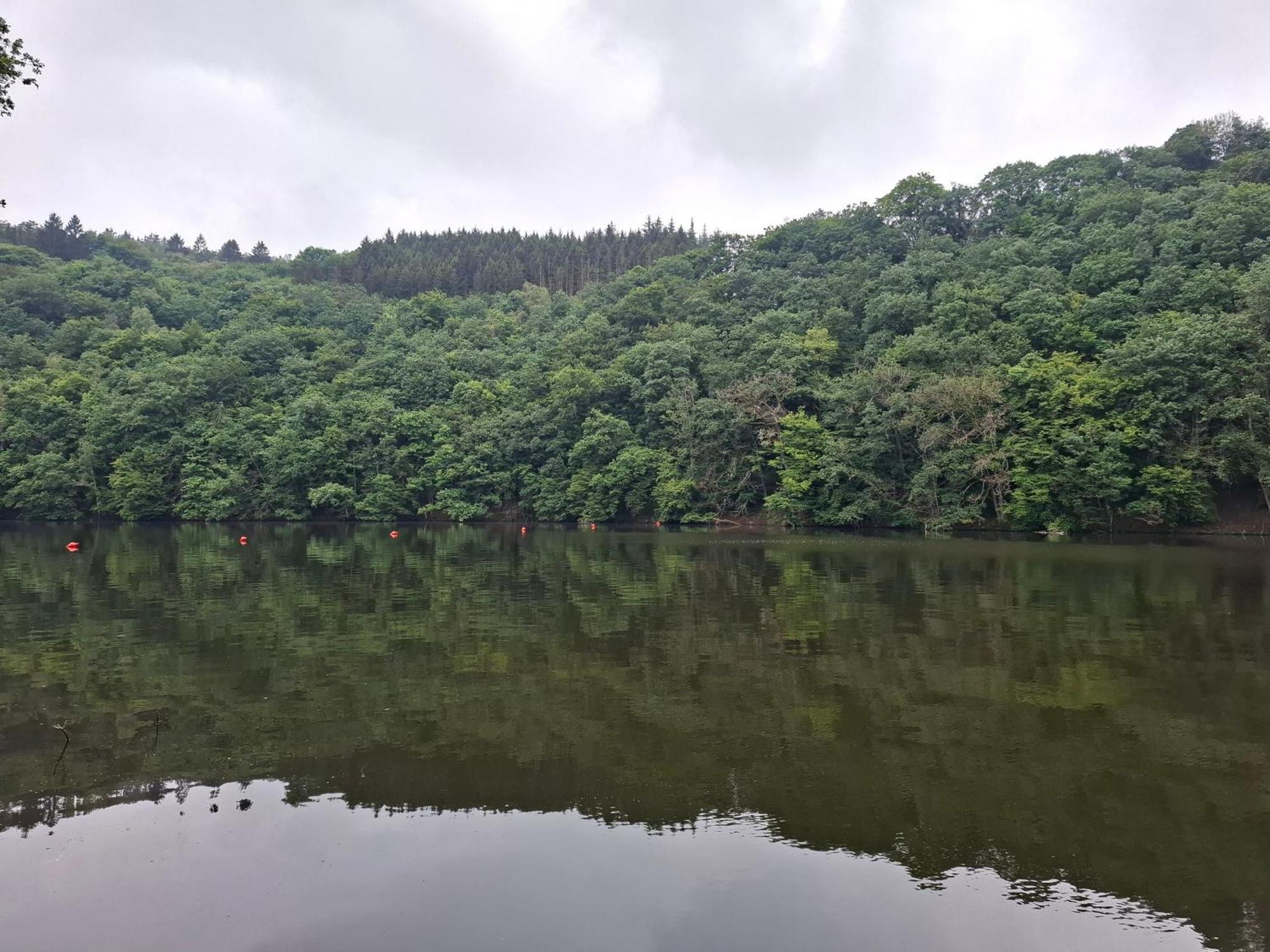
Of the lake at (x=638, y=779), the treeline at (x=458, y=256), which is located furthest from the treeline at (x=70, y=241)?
the lake at (x=638, y=779)

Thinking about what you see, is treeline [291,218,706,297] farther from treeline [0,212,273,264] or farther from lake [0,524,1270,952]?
lake [0,524,1270,952]

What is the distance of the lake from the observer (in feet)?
18.5

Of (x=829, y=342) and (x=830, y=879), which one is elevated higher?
(x=829, y=342)

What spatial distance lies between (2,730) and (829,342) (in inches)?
2102

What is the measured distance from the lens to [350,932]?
550cm

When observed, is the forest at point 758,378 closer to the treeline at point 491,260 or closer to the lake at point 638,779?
the treeline at point 491,260

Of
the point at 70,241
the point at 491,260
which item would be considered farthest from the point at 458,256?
the point at 70,241

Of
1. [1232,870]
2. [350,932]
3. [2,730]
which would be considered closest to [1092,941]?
[1232,870]

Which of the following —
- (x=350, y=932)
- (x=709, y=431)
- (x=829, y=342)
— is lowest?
(x=350, y=932)

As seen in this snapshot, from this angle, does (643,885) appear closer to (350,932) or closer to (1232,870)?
(350,932)

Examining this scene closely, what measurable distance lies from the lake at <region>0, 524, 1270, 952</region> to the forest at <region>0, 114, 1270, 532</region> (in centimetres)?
3020

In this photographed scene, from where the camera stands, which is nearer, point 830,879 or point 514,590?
point 830,879

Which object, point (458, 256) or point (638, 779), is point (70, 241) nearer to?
point (458, 256)

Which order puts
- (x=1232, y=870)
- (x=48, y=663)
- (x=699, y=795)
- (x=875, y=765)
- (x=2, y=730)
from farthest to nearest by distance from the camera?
1. (x=48, y=663)
2. (x=2, y=730)
3. (x=875, y=765)
4. (x=699, y=795)
5. (x=1232, y=870)
